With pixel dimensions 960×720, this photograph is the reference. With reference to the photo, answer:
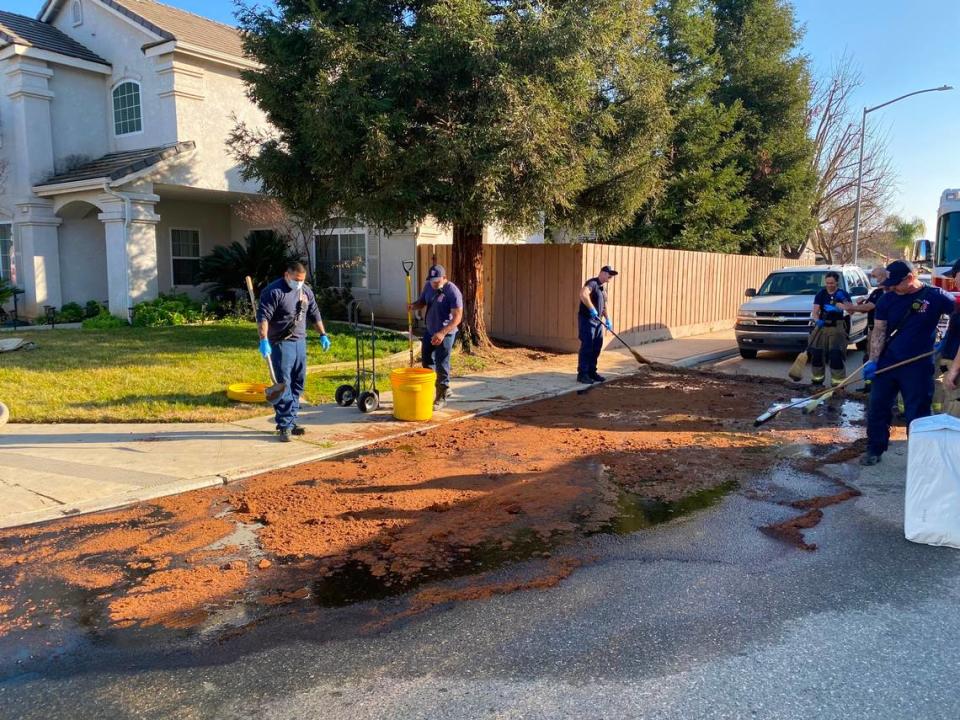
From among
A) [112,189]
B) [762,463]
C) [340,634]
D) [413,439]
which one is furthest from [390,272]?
[340,634]

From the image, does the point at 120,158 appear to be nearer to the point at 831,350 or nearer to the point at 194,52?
the point at 194,52

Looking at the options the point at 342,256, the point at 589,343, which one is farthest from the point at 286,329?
Result: the point at 342,256

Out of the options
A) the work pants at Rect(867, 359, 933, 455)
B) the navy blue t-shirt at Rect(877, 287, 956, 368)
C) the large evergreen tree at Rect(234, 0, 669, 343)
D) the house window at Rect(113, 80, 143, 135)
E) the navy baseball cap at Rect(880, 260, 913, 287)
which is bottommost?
the work pants at Rect(867, 359, 933, 455)

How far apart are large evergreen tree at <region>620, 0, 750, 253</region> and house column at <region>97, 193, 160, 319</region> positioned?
43.9 feet

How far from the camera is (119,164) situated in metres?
16.8

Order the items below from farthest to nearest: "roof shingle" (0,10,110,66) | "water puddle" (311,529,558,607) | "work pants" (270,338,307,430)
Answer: "roof shingle" (0,10,110,66), "work pants" (270,338,307,430), "water puddle" (311,529,558,607)

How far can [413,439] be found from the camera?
798 cm

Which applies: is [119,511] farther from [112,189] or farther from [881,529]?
[112,189]

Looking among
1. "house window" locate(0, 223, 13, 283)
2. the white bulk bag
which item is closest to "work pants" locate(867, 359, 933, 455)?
the white bulk bag

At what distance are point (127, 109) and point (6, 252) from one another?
17.0 ft

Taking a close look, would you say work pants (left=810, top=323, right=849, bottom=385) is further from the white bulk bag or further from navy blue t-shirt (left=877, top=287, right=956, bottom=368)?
the white bulk bag

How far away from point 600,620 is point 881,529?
2.65 metres

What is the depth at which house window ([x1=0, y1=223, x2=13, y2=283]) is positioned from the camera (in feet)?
60.9

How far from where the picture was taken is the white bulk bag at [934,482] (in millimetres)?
4789
